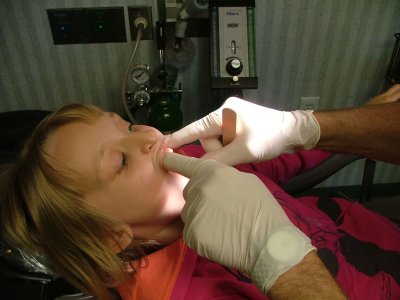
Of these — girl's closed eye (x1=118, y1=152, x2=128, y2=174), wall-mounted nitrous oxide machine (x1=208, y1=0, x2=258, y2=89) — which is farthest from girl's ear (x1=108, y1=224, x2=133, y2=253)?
wall-mounted nitrous oxide machine (x1=208, y1=0, x2=258, y2=89)

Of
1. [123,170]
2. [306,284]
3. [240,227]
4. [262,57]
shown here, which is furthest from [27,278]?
[262,57]

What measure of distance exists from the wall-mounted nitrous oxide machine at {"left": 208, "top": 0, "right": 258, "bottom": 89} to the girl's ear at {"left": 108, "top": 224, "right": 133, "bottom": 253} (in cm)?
80

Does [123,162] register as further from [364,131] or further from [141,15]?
[141,15]

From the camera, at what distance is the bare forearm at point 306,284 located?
60cm

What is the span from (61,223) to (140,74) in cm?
99

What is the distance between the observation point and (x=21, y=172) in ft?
2.88

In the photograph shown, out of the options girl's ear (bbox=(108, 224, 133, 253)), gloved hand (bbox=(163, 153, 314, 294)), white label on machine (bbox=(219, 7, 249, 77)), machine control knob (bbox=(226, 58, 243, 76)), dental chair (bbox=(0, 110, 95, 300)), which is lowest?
dental chair (bbox=(0, 110, 95, 300))

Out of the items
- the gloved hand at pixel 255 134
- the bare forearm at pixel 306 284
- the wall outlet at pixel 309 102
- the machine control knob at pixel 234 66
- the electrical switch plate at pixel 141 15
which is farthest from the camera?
the wall outlet at pixel 309 102

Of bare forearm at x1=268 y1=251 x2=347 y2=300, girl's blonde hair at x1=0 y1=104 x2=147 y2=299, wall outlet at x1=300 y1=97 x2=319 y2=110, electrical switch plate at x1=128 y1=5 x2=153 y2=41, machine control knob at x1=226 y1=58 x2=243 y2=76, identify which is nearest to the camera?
bare forearm at x1=268 y1=251 x2=347 y2=300

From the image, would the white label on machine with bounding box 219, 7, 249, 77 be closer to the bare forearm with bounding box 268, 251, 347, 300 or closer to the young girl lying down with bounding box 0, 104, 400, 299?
the young girl lying down with bounding box 0, 104, 400, 299

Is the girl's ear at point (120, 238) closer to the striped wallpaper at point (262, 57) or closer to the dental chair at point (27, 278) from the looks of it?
the dental chair at point (27, 278)

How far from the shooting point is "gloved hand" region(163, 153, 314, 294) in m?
0.63

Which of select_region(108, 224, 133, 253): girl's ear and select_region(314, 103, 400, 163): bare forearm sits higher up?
select_region(314, 103, 400, 163): bare forearm

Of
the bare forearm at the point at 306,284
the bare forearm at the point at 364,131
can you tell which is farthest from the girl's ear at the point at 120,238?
the bare forearm at the point at 364,131
